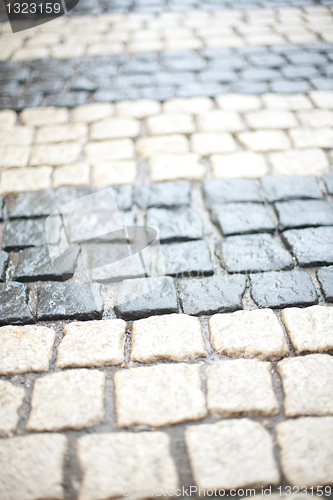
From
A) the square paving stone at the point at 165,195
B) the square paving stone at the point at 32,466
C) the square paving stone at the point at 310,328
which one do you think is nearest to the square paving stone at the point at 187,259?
the square paving stone at the point at 165,195

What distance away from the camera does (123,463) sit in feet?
3.92

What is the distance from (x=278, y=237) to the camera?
209 centimetres

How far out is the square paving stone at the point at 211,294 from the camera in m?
1.72

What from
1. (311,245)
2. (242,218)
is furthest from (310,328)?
(242,218)

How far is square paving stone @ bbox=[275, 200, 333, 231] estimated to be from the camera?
83.7 inches

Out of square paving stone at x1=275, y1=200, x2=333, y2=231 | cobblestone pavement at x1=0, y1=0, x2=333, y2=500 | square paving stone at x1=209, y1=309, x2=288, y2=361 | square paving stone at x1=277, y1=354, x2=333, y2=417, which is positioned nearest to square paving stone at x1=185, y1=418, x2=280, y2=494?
cobblestone pavement at x1=0, y1=0, x2=333, y2=500

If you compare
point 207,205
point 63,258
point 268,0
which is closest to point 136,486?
point 63,258

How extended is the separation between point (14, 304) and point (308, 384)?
141 centimetres

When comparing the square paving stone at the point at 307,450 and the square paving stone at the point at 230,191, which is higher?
the square paving stone at the point at 230,191

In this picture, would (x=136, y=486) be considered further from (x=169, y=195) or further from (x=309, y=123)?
(x=309, y=123)

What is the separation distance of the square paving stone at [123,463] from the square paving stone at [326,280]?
1056 mm

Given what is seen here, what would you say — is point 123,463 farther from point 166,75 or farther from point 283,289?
point 166,75

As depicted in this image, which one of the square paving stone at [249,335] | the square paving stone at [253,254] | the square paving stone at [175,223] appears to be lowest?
the square paving stone at [249,335]

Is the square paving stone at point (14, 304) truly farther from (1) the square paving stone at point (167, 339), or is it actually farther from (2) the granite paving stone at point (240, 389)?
(2) the granite paving stone at point (240, 389)
